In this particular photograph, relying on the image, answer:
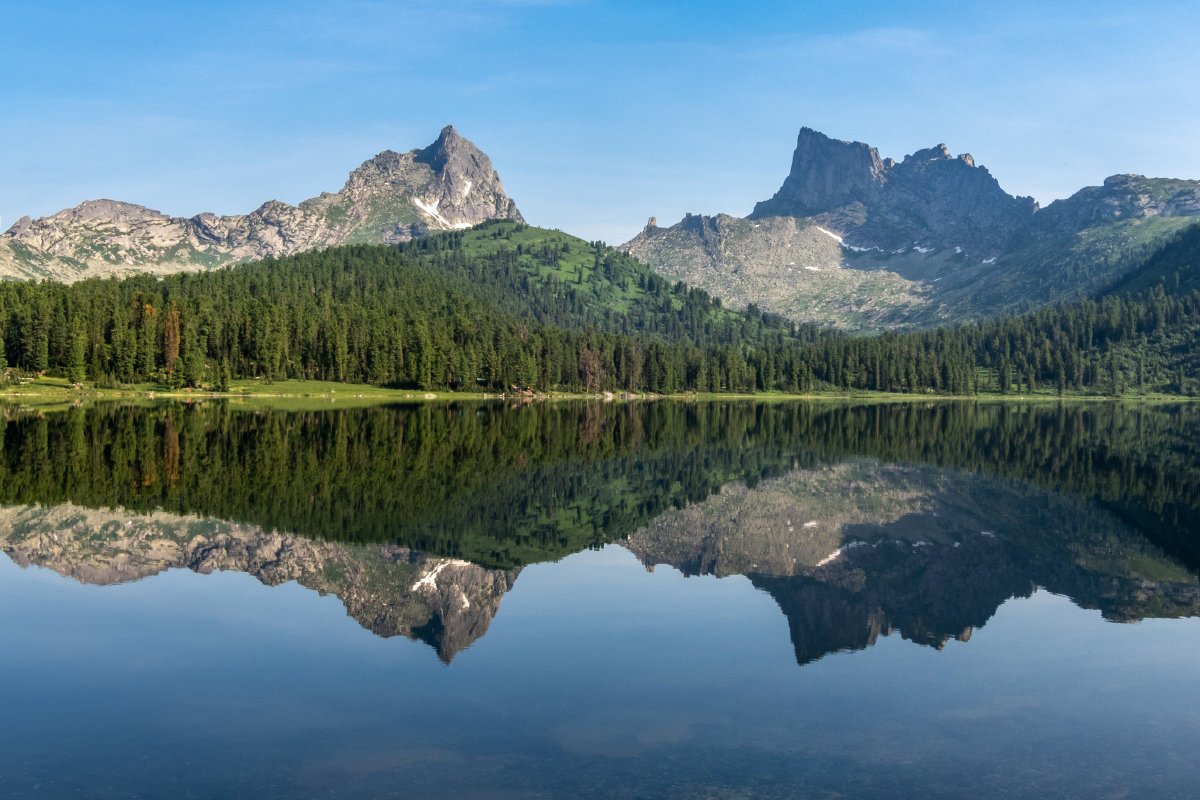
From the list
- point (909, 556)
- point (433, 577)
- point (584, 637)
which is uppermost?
point (433, 577)

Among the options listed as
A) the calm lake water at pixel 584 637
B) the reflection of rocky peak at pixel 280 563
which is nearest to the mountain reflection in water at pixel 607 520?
the reflection of rocky peak at pixel 280 563

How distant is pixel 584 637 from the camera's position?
909 inches

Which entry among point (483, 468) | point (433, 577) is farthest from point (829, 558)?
point (483, 468)

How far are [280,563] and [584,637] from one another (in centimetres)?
1307

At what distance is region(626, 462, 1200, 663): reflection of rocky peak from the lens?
26.0 meters

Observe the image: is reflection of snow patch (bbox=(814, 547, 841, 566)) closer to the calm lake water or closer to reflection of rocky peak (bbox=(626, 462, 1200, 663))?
reflection of rocky peak (bbox=(626, 462, 1200, 663))

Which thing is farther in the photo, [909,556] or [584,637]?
[909,556]

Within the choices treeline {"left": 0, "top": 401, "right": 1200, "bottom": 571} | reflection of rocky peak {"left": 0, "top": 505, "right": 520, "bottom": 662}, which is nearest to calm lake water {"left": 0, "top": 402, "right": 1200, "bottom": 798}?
reflection of rocky peak {"left": 0, "top": 505, "right": 520, "bottom": 662}

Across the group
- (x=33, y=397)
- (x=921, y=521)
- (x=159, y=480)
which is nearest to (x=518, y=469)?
(x=159, y=480)

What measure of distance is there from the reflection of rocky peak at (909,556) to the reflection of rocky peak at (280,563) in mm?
8961

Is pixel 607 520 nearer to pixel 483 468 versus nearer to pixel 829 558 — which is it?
pixel 829 558

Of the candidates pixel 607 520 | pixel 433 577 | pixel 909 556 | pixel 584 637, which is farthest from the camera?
pixel 607 520

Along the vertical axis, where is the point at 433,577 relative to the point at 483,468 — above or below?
below

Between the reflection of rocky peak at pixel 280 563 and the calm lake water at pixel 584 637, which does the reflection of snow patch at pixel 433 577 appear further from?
the calm lake water at pixel 584 637
